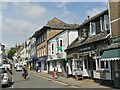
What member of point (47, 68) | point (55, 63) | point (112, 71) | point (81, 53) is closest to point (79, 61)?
point (81, 53)

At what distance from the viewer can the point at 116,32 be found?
18.5 meters

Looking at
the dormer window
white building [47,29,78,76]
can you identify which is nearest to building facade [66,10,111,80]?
the dormer window

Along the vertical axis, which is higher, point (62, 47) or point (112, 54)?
point (62, 47)

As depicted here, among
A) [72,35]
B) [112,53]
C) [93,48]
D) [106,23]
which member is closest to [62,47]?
[72,35]

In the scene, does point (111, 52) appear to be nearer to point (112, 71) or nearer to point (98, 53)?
point (112, 71)

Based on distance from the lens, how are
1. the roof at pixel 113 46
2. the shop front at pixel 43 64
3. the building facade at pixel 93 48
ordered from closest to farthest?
1. the roof at pixel 113 46
2. the building facade at pixel 93 48
3. the shop front at pixel 43 64

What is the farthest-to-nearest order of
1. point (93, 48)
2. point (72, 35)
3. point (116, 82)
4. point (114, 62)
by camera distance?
point (72, 35) < point (93, 48) < point (114, 62) < point (116, 82)

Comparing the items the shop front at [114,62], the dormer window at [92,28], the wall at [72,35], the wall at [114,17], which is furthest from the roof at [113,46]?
the wall at [72,35]

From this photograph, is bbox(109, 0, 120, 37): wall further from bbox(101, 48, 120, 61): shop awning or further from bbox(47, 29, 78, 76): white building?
bbox(47, 29, 78, 76): white building

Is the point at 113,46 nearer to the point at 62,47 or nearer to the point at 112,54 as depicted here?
the point at 112,54

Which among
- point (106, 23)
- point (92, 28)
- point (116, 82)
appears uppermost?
point (92, 28)

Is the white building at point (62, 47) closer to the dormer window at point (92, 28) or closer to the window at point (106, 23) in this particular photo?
the dormer window at point (92, 28)

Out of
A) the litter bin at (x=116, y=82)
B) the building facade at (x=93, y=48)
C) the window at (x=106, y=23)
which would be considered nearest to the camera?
the litter bin at (x=116, y=82)

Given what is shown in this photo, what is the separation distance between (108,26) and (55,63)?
18.6 m
